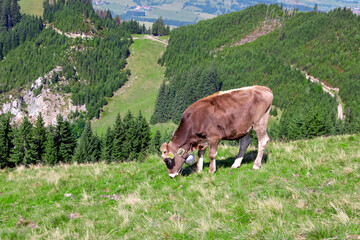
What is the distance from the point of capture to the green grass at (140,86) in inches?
5531

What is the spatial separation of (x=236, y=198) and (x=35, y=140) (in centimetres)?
6232

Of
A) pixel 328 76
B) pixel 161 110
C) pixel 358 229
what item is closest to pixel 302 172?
pixel 358 229

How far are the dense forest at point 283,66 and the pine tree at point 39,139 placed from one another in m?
67.1

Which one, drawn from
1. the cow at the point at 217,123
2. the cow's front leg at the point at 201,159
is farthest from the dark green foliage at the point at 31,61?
the cow's front leg at the point at 201,159

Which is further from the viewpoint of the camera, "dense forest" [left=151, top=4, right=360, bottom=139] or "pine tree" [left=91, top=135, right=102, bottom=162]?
"dense forest" [left=151, top=4, right=360, bottom=139]

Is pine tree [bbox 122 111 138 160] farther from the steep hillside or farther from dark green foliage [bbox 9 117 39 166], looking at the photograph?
the steep hillside

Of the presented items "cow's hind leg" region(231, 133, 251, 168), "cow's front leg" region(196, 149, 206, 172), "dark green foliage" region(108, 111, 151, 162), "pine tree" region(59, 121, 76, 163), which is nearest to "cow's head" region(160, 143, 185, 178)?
"cow's front leg" region(196, 149, 206, 172)

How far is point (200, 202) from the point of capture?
24.4 feet

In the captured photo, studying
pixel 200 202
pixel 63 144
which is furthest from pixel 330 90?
pixel 200 202

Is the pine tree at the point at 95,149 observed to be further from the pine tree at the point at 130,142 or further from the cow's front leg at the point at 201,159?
the cow's front leg at the point at 201,159

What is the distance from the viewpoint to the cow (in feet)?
33.3

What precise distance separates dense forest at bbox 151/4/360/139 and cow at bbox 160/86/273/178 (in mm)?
75418

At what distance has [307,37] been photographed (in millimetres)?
173250

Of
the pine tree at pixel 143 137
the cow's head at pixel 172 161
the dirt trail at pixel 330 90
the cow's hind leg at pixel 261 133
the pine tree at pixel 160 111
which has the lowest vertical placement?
the pine tree at pixel 160 111
